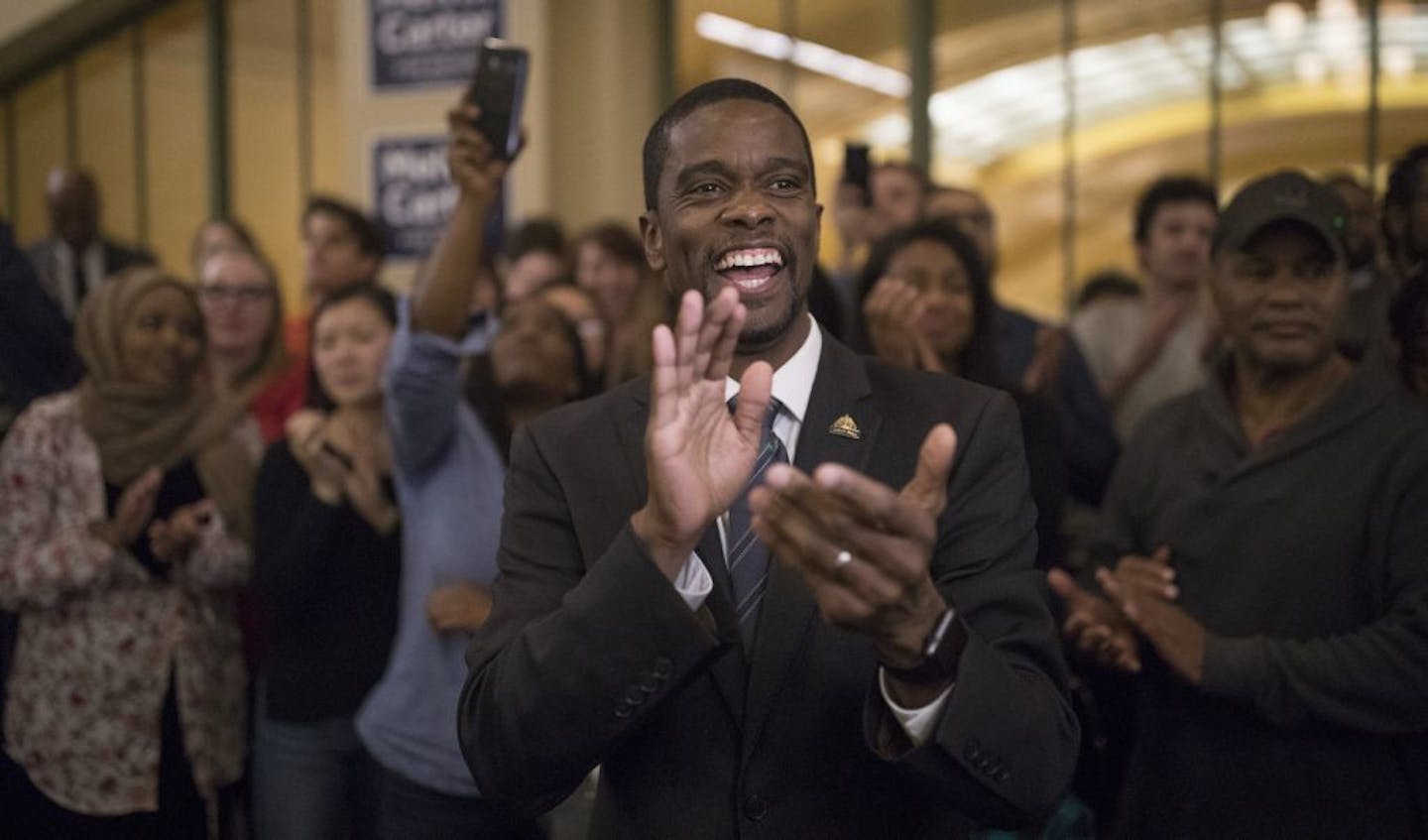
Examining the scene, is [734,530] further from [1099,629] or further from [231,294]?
[231,294]

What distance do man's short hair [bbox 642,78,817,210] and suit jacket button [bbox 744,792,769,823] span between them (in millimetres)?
812

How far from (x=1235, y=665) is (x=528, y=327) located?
2.21 m

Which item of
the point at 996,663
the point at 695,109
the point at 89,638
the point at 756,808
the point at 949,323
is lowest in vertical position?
the point at 89,638

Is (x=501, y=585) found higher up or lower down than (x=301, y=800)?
higher up

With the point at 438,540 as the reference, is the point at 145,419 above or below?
above

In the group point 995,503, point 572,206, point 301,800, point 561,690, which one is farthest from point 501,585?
point 572,206

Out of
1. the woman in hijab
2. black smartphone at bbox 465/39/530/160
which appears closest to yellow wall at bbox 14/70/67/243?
the woman in hijab

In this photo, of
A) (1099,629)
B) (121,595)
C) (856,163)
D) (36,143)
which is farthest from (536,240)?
(36,143)

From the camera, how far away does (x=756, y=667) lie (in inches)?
77.0

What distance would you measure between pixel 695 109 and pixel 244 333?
11.8 feet

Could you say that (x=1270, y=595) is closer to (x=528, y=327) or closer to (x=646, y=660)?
(x=646, y=660)

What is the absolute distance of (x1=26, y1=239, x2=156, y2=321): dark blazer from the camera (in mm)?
6570

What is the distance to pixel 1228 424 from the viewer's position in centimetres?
315

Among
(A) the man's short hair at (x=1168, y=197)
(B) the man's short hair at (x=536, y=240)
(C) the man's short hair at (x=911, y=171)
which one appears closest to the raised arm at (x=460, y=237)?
(C) the man's short hair at (x=911, y=171)
